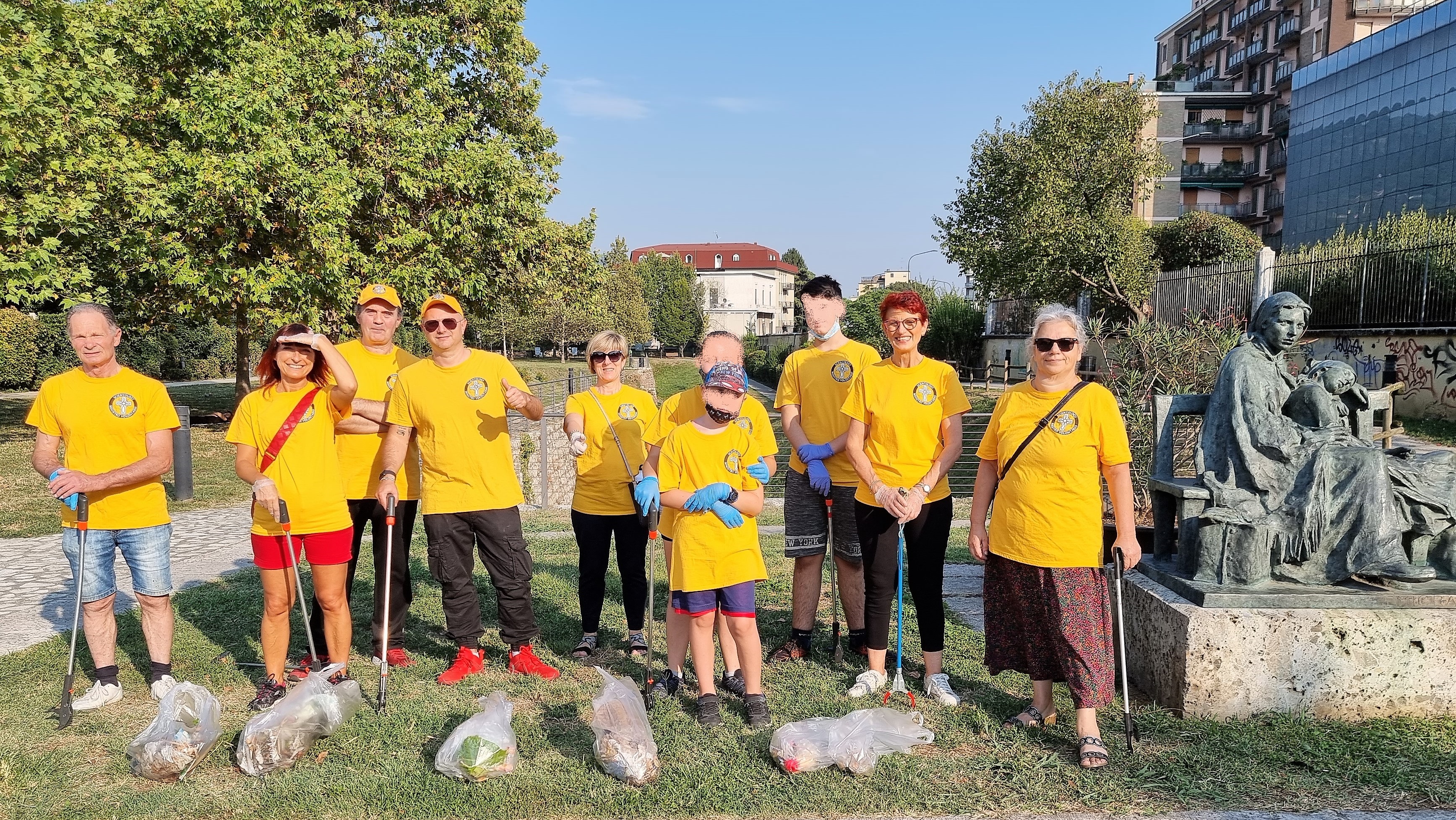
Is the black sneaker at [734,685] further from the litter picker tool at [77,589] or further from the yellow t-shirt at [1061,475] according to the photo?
the litter picker tool at [77,589]

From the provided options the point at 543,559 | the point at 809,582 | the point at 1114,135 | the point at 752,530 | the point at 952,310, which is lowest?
the point at 543,559

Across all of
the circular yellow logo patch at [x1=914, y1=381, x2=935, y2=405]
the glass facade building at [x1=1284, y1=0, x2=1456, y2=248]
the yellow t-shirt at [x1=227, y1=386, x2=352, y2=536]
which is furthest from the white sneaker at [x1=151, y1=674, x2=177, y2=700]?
the glass facade building at [x1=1284, y1=0, x2=1456, y2=248]

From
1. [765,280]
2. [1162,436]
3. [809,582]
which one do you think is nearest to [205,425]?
[809,582]

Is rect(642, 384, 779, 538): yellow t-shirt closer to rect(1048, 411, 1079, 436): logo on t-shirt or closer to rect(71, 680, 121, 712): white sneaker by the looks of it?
rect(1048, 411, 1079, 436): logo on t-shirt

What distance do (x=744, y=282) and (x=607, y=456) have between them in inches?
4398

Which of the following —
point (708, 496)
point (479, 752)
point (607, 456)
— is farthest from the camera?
point (607, 456)

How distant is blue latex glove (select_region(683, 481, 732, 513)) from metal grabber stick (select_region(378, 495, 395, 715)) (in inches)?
61.0

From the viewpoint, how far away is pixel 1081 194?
79.8ft

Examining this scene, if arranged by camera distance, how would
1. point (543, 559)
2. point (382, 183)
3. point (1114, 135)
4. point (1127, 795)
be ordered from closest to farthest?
point (1127, 795), point (543, 559), point (382, 183), point (1114, 135)

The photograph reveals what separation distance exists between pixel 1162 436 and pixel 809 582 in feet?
6.43

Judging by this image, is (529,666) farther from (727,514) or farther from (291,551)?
(727,514)

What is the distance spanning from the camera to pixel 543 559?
752 cm

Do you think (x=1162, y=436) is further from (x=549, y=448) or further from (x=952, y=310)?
(x=952, y=310)

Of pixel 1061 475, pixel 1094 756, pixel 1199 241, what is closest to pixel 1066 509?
pixel 1061 475
